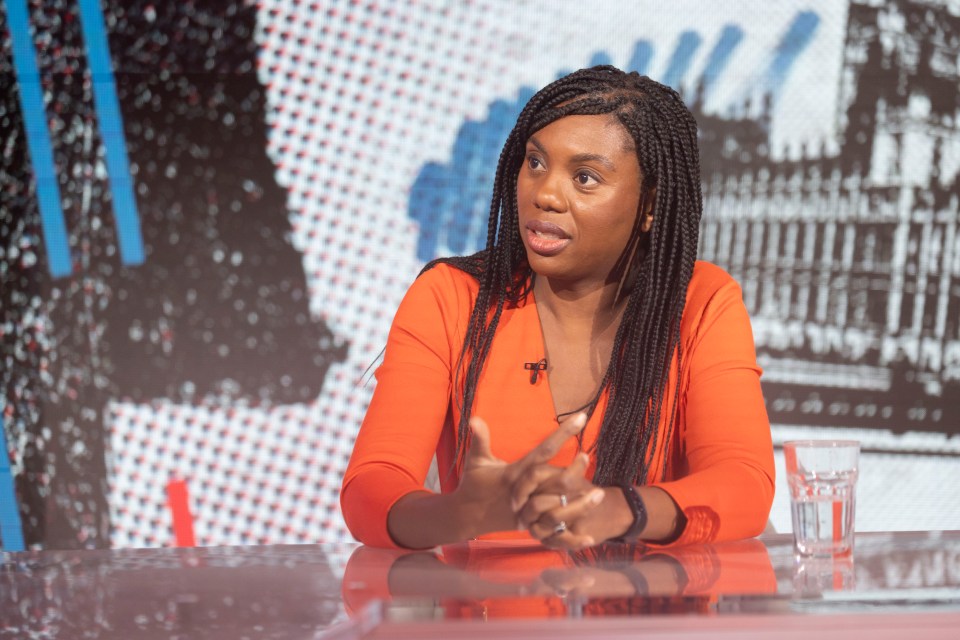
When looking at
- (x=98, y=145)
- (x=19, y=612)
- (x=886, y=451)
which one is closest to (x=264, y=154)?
(x=98, y=145)

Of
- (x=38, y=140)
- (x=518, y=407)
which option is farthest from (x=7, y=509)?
(x=518, y=407)

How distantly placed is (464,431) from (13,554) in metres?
0.72

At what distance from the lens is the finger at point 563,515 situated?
43.9 inches

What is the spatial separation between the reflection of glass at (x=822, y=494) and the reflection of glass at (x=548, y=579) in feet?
0.18

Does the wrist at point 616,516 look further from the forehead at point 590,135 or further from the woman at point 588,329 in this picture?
the forehead at point 590,135

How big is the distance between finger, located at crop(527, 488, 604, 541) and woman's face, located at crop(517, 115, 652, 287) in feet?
2.09

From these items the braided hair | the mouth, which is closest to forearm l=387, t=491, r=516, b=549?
the braided hair

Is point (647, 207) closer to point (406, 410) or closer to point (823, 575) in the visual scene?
point (406, 410)

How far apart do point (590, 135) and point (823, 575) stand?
0.91 metres

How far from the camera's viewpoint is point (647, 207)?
5.86ft

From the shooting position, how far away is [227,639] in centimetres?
82

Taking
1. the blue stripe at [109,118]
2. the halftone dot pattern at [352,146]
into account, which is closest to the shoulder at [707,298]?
the halftone dot pattern at [352,146]

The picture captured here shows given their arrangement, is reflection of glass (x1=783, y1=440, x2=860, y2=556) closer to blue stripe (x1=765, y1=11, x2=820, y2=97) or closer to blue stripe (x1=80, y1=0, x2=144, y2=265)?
blue stripe (x1=765, y1=11, x2=820, y2=97)

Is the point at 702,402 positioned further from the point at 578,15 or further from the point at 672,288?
the point at 578,15
